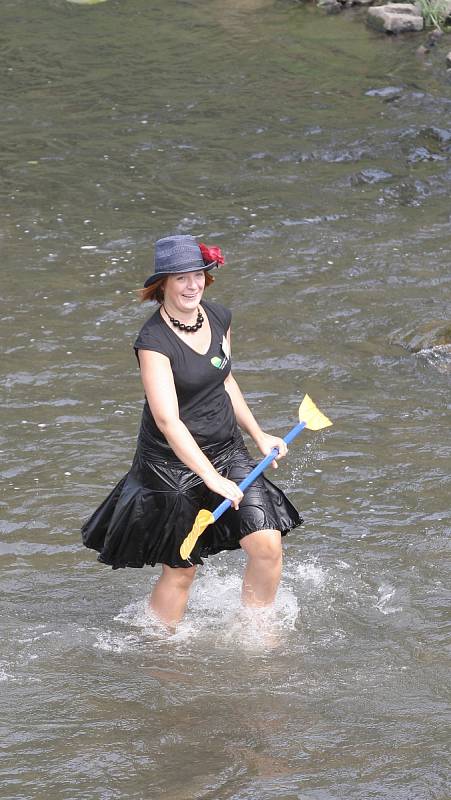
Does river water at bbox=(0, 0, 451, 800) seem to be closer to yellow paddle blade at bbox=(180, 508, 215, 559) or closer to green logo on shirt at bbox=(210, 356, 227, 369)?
yellow paddle blade at bbox=(180, 508, 215, 559)

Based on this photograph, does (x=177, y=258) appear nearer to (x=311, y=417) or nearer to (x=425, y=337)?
(x=311, y=417)

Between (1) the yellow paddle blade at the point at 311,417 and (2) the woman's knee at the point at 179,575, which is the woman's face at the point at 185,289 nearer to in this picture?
(1) the yellow paddle blade at the point at 311,417

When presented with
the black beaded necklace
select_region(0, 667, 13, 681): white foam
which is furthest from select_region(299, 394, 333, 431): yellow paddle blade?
select_region(0, 667, 13, 681): white foam

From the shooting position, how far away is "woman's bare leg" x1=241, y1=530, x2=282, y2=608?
17.0ft

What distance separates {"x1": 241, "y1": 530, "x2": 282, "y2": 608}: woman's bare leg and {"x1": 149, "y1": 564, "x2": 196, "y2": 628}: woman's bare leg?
265mm

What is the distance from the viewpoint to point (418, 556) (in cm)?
630

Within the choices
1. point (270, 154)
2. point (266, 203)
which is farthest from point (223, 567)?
point (270, 154)

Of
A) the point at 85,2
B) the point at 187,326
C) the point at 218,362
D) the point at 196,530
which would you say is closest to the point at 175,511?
the point at 196,530

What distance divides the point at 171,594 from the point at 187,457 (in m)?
0.91

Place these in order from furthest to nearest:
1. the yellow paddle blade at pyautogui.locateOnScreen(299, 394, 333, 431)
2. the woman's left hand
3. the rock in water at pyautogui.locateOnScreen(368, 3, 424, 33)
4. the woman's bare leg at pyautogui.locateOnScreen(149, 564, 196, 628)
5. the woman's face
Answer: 1. the rock in water at pyautogui.locateOnScreen(368, 3, 424, 33)
2. the yellow paddle blade at pyautogui.locateOnScreen(299, 394, 333, 431)
3. the woman's bare leg at pyautogui.locateOnScreen(149, 564, 196, 628)
4. the woman's left hand
5. the woman's face

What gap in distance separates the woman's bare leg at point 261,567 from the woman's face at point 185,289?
1010 millimetres

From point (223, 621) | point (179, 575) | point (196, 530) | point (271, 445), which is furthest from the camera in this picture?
point (223, 621)

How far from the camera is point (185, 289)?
5031 mm

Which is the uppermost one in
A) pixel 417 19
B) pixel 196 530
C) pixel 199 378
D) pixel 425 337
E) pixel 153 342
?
pixel 417 19
